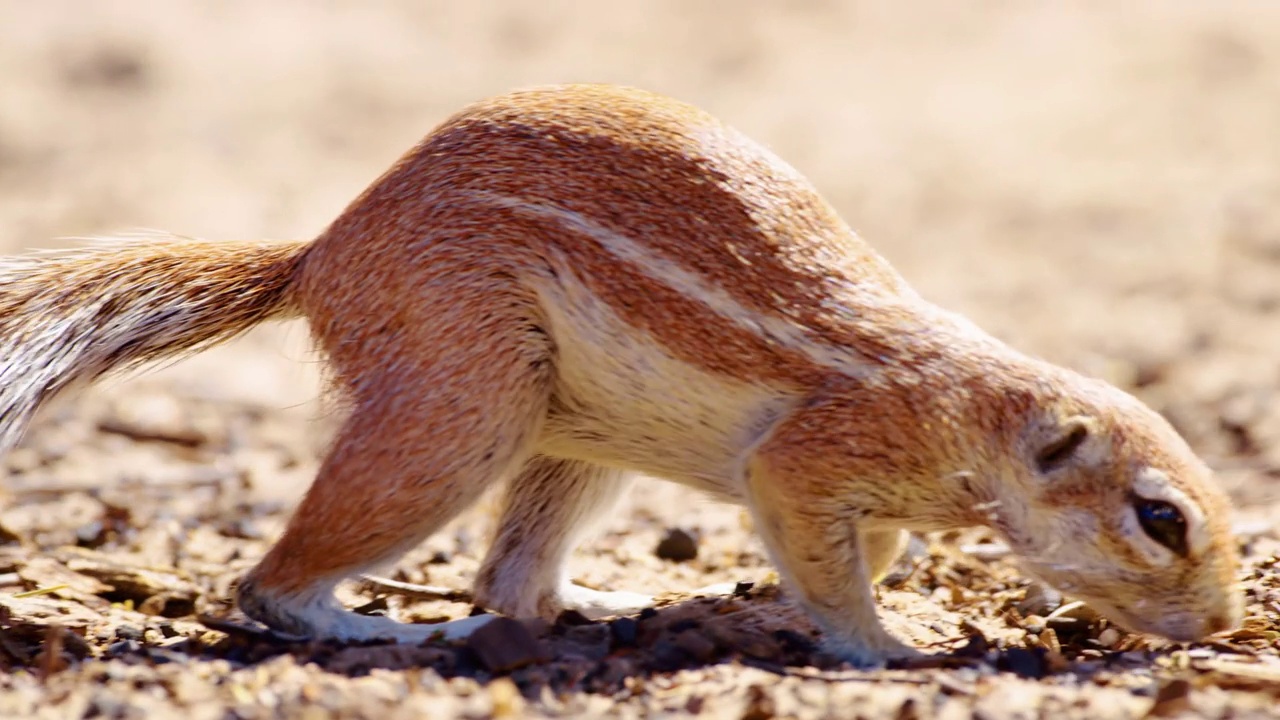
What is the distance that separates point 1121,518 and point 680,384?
131cm

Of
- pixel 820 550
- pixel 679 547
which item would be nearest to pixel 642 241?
pixel 820 550

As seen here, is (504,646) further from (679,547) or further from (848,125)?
(848,125)

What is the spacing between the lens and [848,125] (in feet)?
43.1

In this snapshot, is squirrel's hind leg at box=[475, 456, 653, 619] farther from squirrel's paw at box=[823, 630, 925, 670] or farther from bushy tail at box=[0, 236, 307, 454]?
bushy tail at box=[0, 236, 307, 454]

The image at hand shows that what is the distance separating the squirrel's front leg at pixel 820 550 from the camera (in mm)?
4566

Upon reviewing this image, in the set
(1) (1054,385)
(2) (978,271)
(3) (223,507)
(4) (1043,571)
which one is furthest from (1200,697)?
(2) (978,271)

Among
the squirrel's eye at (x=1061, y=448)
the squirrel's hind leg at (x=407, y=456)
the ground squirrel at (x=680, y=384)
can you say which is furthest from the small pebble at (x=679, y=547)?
the squirrel's eye at (x=1061, y=448)

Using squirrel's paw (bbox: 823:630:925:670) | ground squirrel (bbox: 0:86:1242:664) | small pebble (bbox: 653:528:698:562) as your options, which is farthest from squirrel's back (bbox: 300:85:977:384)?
small pebble (bbox: 653:528:698:562)

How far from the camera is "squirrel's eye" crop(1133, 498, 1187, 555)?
14.8ft

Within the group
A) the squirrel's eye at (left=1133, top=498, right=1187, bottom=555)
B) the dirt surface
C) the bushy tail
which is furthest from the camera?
the bushy tail

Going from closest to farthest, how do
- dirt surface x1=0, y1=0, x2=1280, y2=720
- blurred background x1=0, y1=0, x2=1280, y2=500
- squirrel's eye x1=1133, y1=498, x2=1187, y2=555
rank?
1. dirt surface x1=0, y1=0, x2=1280, y2=720
2. squirrel's eye x1=1133, y1=498, x2=1187, y2=555
3. blurred background x1=0, y1=0, x2=1280, y2=500

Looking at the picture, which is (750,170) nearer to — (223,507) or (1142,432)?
(1142,432)

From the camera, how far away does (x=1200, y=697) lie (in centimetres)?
405

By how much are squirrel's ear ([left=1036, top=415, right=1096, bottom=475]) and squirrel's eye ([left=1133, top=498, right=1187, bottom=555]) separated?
0.23 m
